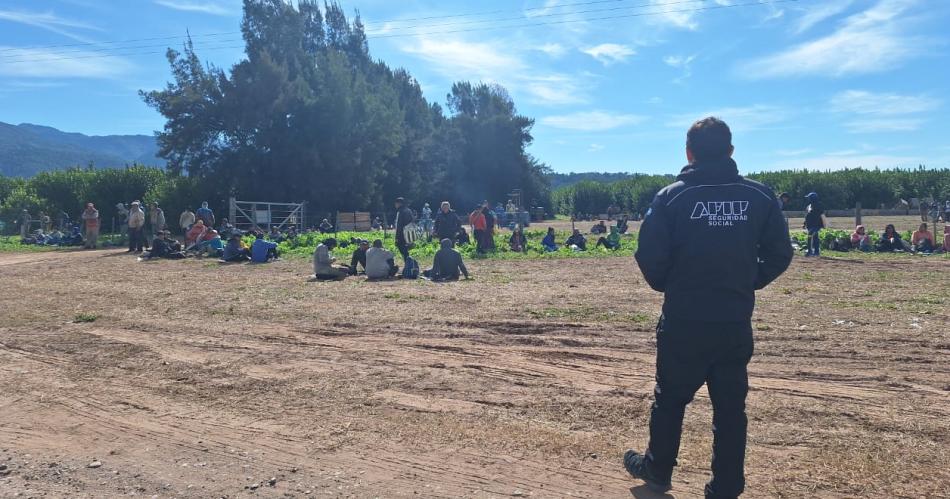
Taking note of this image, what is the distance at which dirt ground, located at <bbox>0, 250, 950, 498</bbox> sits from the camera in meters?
4.30

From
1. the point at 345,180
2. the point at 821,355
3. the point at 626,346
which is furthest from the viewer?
the point at 345,180

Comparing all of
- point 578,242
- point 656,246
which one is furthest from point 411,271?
point 656,246

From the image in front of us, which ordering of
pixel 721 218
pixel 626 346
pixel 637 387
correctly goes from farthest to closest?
pixel 626 346 → pixel 637 387 → pixel 721 218

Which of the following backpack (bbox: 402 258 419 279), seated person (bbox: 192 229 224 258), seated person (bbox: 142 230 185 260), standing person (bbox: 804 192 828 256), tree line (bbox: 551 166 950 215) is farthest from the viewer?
tree line (bbox: 551 166 950 215)

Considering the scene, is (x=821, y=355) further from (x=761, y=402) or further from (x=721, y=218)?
(x=721, y=218)

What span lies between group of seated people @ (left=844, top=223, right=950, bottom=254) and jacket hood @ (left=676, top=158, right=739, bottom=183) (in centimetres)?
1921

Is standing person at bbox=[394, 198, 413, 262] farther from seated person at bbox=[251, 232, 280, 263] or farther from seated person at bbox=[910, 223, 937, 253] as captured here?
seated person at bbox=[910, 223, 937, 253]

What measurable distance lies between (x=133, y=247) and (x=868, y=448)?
23249mm

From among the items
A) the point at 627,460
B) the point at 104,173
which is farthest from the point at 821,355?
the point at 104,173

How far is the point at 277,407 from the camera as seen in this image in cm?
577

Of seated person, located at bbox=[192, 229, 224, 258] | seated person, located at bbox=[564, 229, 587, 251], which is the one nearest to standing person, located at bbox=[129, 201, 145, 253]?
seated person, located at bbox=[192, 229, 224, 258]

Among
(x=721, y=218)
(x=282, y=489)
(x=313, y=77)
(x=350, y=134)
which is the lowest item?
(x=282, y=489)

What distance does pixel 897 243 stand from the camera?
66.3ft

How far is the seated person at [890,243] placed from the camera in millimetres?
20156
